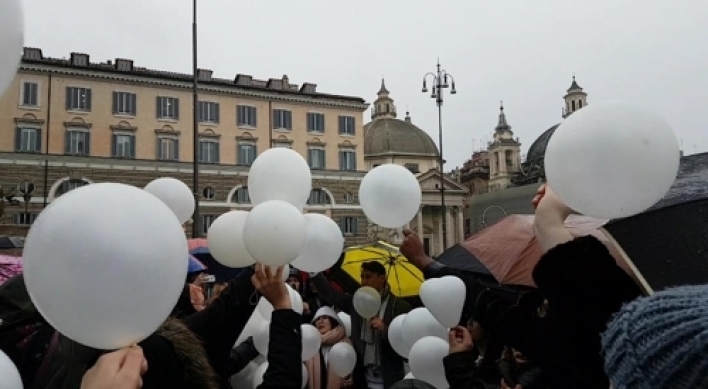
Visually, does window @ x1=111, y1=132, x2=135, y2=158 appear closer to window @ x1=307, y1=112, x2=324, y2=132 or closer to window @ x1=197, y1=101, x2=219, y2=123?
window @ x1=197, y1=101, x2=219, y2=123

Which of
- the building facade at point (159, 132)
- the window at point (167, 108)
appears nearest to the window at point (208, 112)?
the building facade at point (159, 132)

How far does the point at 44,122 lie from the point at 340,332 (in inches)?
1286

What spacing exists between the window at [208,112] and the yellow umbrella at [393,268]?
31.4m

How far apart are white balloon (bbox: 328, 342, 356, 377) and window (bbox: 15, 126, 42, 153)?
32335 mm

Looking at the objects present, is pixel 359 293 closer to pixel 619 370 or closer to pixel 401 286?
pixel 401 286

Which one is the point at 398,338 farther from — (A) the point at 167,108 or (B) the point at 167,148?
(A) the point at 167,108

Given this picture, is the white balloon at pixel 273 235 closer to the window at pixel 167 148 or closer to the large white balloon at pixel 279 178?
the large white balloon at pixel 279 178

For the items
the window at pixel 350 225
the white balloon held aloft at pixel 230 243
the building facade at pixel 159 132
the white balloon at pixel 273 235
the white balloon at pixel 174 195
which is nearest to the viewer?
the white balloon at pixel 273 235

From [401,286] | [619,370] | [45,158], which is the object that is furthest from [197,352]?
[45,158]

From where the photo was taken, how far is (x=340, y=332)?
15.3 feet

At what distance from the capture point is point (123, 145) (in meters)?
33.5

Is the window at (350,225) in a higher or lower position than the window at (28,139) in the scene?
lower

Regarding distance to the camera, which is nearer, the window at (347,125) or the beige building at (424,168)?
the window at (347,125)

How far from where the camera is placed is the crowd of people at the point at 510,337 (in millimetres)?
877
